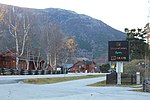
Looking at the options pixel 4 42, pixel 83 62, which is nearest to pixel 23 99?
pixel 4 42

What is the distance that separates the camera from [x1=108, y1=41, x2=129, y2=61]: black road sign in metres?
38.0

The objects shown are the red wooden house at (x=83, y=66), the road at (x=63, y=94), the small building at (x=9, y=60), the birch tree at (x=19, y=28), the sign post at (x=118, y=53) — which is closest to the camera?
the road at (x=63, y=94)

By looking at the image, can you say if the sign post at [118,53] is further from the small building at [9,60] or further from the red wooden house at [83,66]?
the red wooden house at [83,66]

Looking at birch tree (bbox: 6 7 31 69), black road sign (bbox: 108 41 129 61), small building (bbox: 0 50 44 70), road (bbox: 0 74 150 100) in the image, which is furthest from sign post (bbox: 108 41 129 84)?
small building (bbox: 0 50 44 70)

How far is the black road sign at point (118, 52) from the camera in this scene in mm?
38031

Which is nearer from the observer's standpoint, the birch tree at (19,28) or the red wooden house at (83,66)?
the birch tree at (19,28)

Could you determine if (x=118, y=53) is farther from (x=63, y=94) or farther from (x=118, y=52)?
(x=63, y=94)

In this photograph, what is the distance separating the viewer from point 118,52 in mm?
38312

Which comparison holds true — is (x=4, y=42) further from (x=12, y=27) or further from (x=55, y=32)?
(x=12, y=27)

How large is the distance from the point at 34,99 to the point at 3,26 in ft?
196

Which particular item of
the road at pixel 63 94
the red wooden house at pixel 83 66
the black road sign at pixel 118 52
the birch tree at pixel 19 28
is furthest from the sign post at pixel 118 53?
the red wooden house at pixel 83 66

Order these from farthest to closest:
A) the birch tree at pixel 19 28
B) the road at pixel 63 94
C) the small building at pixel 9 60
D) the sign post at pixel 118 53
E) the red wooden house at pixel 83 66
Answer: the red wooden house at pixel 83 66 → the small building at pixel 9 60 → the birch tree at pixel 19 28 → the sign post at pixel 118 53 → the road at pixel 63 94

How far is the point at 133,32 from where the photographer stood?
80.6 m

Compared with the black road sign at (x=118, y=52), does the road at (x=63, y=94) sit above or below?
below
